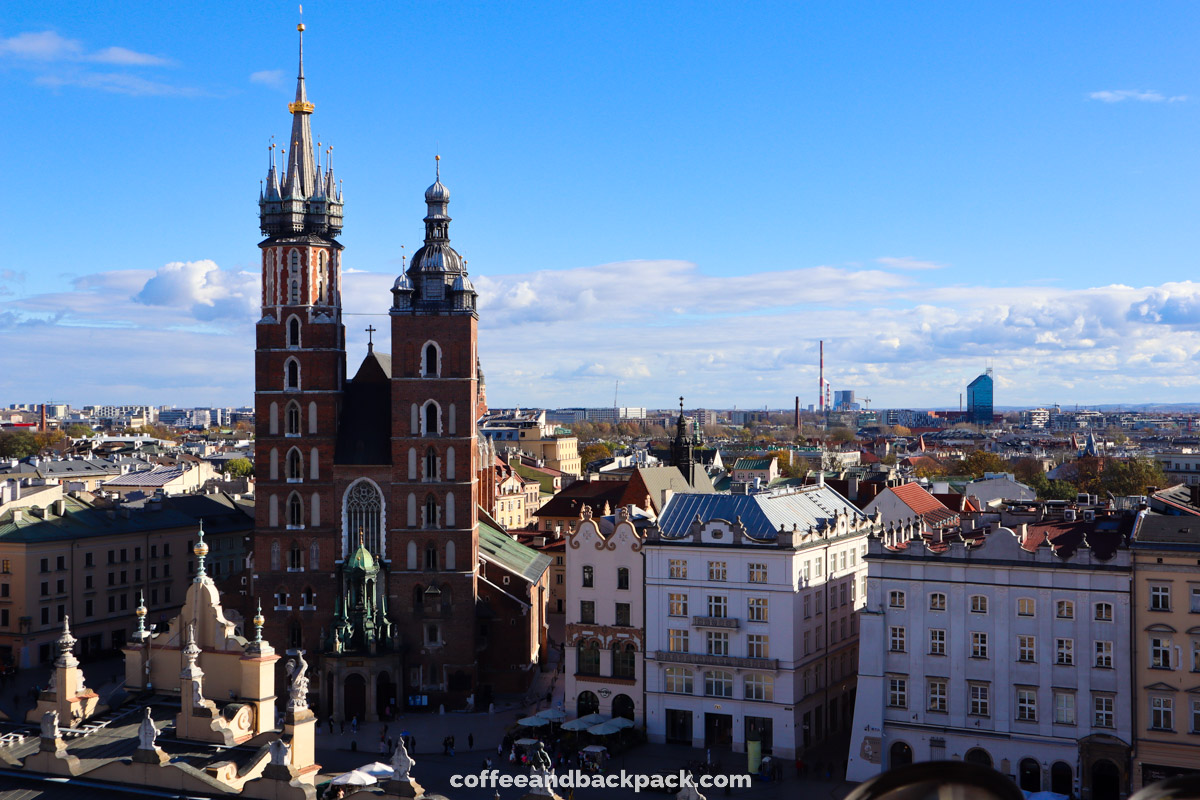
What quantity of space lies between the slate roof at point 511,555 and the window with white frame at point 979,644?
3426 cm

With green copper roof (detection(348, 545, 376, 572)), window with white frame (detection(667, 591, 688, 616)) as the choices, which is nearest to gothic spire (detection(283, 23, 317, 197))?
green copper roof (detection(348, 545, 376, 572))

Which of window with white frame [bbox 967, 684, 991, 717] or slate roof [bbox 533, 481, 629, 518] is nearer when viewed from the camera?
window with white frame [bbox 967, 684, 991, 717]

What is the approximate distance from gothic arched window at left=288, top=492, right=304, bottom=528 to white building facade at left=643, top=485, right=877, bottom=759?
84.3 feet

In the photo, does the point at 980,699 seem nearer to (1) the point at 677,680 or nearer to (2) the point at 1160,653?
(2) the point at 1160,653

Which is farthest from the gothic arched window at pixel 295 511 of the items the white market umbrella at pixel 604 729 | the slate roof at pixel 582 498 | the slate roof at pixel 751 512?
the slate roof at pixel 582 498

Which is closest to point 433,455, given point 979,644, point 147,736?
point 979,644

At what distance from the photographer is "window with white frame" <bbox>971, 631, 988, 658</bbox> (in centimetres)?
5641

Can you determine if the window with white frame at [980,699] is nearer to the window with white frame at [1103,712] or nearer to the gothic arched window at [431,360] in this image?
the window with white frame at [1103,712]

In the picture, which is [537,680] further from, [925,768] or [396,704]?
[925,768]

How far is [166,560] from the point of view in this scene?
3925 inches

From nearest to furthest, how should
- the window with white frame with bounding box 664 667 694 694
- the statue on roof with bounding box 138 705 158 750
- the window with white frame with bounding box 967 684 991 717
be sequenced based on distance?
1. the statue on roof with bounding box 138 705 158 750
2. the window with white frame with bounding box 967 684 991 717
3. the window with white frame with bounding box 664 667 694 694

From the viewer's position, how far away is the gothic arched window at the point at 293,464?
79.8m

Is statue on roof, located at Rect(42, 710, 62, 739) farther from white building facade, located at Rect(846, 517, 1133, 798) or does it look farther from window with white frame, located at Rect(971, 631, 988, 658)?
window with white frame, located at Rect(971, 631, 988, 658)

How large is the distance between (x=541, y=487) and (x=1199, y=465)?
95.0 metres
